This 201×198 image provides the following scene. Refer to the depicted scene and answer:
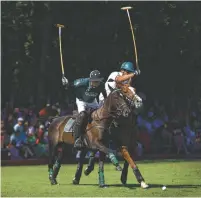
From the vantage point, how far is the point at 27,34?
30031 millimetres

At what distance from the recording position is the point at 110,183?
16.3 meters

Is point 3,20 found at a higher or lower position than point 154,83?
higher

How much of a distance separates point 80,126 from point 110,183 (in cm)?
141

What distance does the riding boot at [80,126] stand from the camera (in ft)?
52.4

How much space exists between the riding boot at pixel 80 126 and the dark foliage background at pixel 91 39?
45.1ft

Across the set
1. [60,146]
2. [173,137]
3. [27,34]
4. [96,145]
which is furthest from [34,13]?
[96,145]

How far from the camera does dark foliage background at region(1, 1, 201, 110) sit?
1172 inches

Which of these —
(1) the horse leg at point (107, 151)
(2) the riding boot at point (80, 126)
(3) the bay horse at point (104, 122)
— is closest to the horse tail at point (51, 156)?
(3) the bay horse at point (104, 122)

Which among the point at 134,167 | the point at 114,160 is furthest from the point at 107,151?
the point at 134,167

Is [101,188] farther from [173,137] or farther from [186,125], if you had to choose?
[186,125]

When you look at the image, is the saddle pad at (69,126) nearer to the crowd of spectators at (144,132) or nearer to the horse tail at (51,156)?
the horse tail at (51,156)

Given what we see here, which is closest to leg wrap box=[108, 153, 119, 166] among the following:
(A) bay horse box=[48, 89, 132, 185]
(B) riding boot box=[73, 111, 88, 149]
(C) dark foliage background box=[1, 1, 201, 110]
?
(A) bay horse box=[48, 89, 132, 185]

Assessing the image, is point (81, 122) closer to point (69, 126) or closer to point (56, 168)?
point (69, 126)

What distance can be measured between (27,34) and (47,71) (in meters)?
1.67
